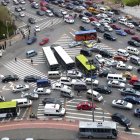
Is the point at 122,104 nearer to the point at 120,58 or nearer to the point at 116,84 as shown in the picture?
the point at 116,84

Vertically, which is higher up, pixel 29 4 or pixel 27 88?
pixel 27 88

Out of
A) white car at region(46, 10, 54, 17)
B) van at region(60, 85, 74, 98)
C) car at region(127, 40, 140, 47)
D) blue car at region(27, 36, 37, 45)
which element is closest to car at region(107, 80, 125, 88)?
van at region(60, 85, 74, 98)

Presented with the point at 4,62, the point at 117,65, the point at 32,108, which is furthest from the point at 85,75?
the point at 4,62

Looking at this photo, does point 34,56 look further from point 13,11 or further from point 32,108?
point 13,11

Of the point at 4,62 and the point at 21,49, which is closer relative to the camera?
the point at 4,62

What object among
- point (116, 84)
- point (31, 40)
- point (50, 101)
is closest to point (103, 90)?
point (116, 84)

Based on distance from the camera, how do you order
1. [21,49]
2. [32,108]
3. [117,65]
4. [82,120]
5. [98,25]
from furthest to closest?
[98,25] < [21,49] < [117,65] < [32,108] < [82,120]
